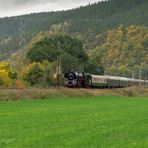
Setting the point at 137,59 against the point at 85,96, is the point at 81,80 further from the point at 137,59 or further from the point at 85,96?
the point at 137,59

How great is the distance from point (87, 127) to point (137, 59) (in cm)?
17086

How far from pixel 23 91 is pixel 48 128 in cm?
4112

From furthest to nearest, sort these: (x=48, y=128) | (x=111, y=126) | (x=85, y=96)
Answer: (x=85, y=96), (x=111, y=126), (x=48, y=128)

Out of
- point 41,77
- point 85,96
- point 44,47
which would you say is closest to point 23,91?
point 85,96

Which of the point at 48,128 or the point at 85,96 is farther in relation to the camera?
the point at 85,96

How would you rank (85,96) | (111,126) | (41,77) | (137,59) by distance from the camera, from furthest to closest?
(137,59)
(41,77)
(85,96)
(111,126)

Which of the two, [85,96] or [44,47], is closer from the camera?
[85,96]

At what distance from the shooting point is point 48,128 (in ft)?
77.5

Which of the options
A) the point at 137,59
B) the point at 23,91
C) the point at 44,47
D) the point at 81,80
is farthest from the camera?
the point at 137,59

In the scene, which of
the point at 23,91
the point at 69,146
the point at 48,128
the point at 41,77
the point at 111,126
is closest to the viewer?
the point at 69,146

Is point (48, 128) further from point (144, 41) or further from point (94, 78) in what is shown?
point (144, 41)

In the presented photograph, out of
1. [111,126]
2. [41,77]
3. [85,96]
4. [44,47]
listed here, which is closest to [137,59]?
[44,47]

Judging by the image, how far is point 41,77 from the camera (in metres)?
118

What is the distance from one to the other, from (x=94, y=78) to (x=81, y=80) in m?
3.05
